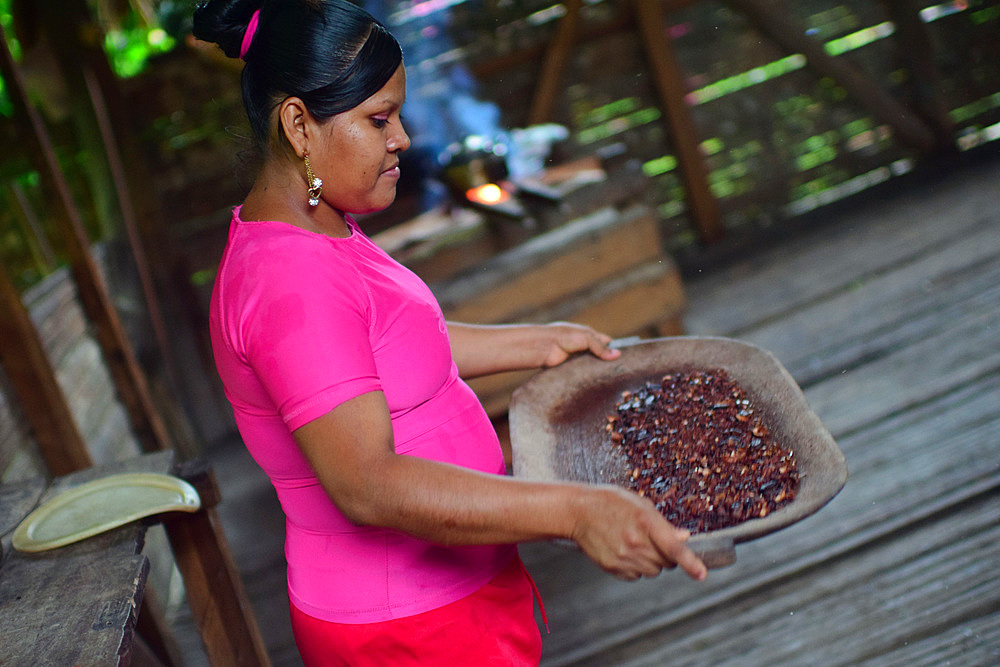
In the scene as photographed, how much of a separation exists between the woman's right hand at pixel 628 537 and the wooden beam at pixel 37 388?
198cm

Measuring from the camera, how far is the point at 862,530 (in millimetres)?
2389

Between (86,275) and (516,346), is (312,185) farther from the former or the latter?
(86,275)

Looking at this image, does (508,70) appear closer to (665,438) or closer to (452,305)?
(452,305)

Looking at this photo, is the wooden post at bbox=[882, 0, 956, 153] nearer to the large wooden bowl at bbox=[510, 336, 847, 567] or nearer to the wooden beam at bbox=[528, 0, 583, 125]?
the wooden beam at bbox=[528, 0, 583, 125]

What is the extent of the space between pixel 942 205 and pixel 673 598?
147 inches

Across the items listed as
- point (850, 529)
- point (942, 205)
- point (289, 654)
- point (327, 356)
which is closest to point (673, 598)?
point (850, 529)

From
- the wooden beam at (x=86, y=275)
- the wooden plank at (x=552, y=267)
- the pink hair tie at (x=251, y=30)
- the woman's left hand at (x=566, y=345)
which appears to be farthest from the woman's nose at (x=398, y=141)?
the wooden beam at (x=86, y=275)

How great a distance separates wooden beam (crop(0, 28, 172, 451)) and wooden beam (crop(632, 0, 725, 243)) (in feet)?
11.6

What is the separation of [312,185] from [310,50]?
7.5 inches

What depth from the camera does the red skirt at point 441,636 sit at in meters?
1.22

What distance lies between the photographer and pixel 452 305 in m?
3.26

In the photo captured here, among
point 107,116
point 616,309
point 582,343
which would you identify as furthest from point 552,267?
point 107,116

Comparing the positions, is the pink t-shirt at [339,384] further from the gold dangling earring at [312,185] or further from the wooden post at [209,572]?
the wooden post at [209,572]

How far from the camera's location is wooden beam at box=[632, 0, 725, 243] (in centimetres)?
510
